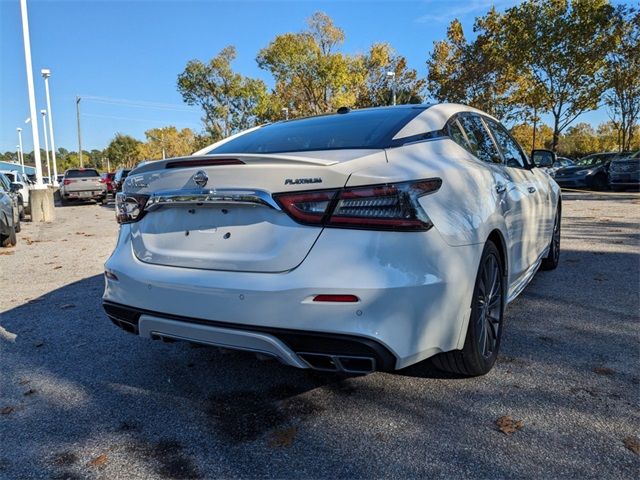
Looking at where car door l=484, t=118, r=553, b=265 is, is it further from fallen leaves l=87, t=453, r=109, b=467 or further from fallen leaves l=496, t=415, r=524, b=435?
fallen leaves l=87, t=453, r=109, b=467

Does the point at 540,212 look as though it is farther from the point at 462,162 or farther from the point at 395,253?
the point at 395,253

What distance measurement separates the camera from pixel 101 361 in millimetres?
3373

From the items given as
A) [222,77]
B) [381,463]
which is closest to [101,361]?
[381,463]

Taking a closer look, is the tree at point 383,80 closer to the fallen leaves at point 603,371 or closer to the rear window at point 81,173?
the rear window at point 81,173

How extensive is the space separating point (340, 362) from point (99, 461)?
1.16 m

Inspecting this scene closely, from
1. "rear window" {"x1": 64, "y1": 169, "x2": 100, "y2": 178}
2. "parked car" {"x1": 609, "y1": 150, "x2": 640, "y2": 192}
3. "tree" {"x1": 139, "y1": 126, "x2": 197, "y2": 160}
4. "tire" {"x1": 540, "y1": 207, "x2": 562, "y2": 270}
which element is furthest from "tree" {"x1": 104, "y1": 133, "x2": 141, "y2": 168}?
"tire" {"x1": 540, "y1": 207, "x2": 562, "y2": 270}

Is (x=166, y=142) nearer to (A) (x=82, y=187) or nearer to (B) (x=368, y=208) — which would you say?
(A) (x=82, y=187)

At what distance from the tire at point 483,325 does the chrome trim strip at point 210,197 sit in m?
1.15

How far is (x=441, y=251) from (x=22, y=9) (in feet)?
53.9

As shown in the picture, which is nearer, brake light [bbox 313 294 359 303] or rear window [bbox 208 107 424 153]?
brake light [bbox 313 294 359 303]

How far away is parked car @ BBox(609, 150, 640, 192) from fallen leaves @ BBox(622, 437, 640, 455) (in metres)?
18.3

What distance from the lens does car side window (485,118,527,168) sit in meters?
3.81

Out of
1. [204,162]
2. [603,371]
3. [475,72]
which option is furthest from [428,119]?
[475,72]

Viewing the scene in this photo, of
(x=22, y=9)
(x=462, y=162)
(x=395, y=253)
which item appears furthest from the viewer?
(x=22, y=9)
